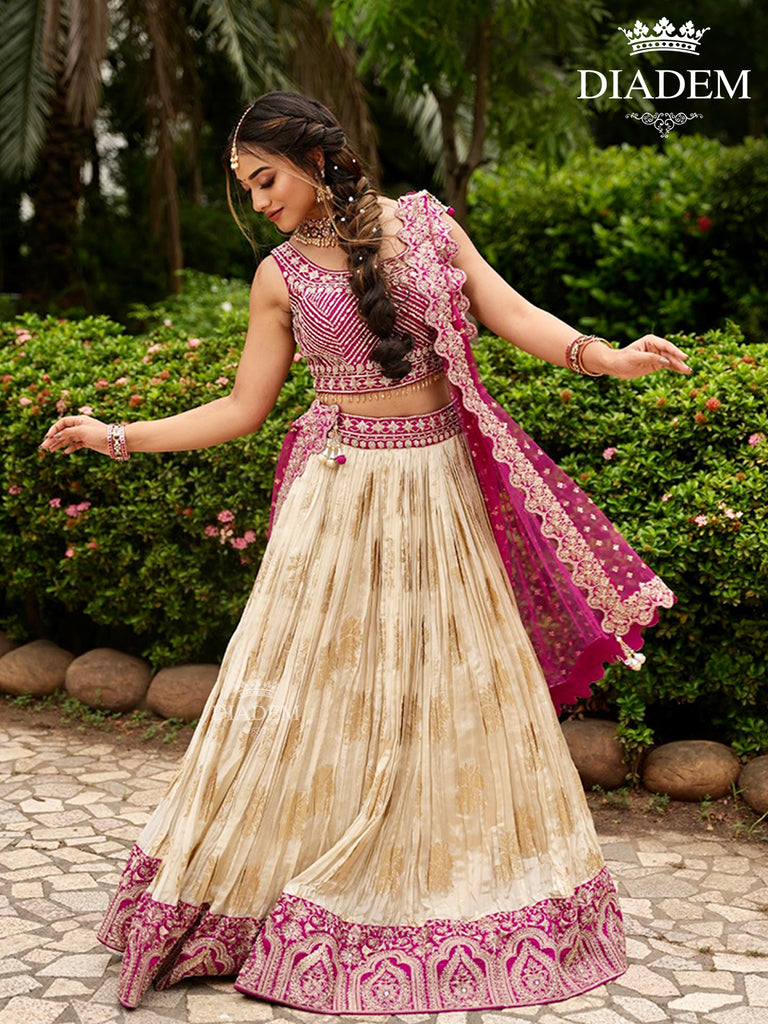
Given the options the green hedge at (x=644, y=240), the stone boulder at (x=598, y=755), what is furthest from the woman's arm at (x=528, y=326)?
the green hedge at (x=644, y=240)

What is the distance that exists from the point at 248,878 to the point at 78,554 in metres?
2.37

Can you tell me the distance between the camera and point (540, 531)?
298 cm

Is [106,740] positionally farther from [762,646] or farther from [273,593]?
[762,646]

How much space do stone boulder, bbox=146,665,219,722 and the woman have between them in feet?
6.31

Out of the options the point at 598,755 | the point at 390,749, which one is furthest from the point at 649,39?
the point at 390,749

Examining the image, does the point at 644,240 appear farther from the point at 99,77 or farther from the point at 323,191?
the point at 323,191

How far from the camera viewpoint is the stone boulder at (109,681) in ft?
16.4

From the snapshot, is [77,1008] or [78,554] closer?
[77,1008]

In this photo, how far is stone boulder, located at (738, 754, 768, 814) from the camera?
3924 millimetres

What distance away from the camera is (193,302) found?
7.49 metres

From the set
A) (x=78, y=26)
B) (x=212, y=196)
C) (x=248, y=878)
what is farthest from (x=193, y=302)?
(x=212, y=196)

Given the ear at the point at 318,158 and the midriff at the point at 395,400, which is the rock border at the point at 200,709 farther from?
the ear at the point at 318,158

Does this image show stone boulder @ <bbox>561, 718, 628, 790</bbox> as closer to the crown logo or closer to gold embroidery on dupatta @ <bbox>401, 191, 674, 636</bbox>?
gold embroidery on dupatta @ <bbox>401, 191, 674, 636</bbox>

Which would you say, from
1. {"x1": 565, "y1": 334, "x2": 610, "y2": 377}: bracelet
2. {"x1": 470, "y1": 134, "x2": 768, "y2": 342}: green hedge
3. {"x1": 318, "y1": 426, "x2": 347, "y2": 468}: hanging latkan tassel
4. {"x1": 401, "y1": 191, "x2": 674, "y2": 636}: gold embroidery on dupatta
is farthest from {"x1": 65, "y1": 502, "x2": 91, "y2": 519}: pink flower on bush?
{"x1": 470, "y1": 134, "x2": 768, "y2": 342}: green hedge
